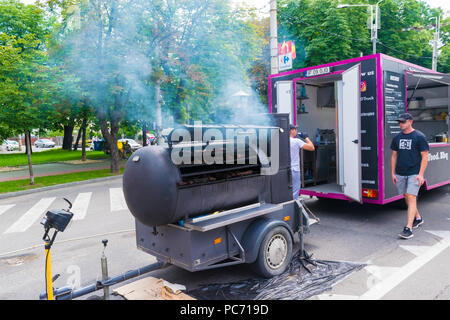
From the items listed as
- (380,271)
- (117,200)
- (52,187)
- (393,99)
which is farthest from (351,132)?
(52,187)

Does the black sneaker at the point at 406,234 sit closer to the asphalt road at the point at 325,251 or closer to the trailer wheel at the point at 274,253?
the asphalt road at the point at 325,251

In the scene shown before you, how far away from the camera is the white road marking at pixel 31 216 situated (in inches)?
296

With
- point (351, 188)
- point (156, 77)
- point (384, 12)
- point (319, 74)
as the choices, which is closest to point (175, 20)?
point (156, 77)

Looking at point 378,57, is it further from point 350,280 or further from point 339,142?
point 350,280

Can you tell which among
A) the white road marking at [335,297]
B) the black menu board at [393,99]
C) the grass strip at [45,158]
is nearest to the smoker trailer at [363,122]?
the black menu board at [393,99]

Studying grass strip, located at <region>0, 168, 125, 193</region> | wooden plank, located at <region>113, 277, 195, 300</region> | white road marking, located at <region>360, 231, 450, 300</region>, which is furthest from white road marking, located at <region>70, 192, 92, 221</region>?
white road marking, located at <region>360, 231, 450, 300</region>

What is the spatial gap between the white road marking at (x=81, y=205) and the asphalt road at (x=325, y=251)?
0.06 m

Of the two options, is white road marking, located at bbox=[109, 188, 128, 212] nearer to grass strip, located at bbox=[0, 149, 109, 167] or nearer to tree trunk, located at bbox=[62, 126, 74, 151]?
grass strip, located at bbox=[0, 149, 109, 167]

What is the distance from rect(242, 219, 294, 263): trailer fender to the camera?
4113 millimetres

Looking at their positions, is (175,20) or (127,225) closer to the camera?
(127,225)

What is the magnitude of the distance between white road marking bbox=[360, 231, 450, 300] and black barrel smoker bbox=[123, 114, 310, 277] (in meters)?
1.12

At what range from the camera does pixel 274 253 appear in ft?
14.4

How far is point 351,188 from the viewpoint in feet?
21.3

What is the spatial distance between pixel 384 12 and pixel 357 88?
67.6ft
